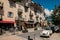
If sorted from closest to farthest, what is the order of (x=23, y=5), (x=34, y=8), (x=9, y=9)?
(x=9, y=9) → (x=23, y=5) → (x=34, y=8)

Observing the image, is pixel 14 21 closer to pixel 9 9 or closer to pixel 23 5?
pixel 9 9

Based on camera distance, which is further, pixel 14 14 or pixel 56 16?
pixel 14 14

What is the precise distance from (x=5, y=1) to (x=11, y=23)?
22.4 ft

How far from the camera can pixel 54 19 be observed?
39.6 metres

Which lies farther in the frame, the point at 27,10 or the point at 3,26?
the point at 27,10

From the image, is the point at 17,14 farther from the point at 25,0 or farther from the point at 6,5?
the point at 25,0

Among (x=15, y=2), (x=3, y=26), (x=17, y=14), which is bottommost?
(x=3, y=26)

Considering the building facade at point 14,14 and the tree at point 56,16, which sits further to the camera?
the building facade at point 14,14

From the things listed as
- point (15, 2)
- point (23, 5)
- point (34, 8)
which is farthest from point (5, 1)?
point (34, 8)

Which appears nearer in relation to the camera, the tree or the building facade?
the tree

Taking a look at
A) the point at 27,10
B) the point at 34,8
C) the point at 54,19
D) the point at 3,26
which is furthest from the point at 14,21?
the point at 34,8

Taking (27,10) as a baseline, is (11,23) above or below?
below

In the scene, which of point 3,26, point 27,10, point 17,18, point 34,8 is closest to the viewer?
point 3,26

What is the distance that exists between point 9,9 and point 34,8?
22.4m
